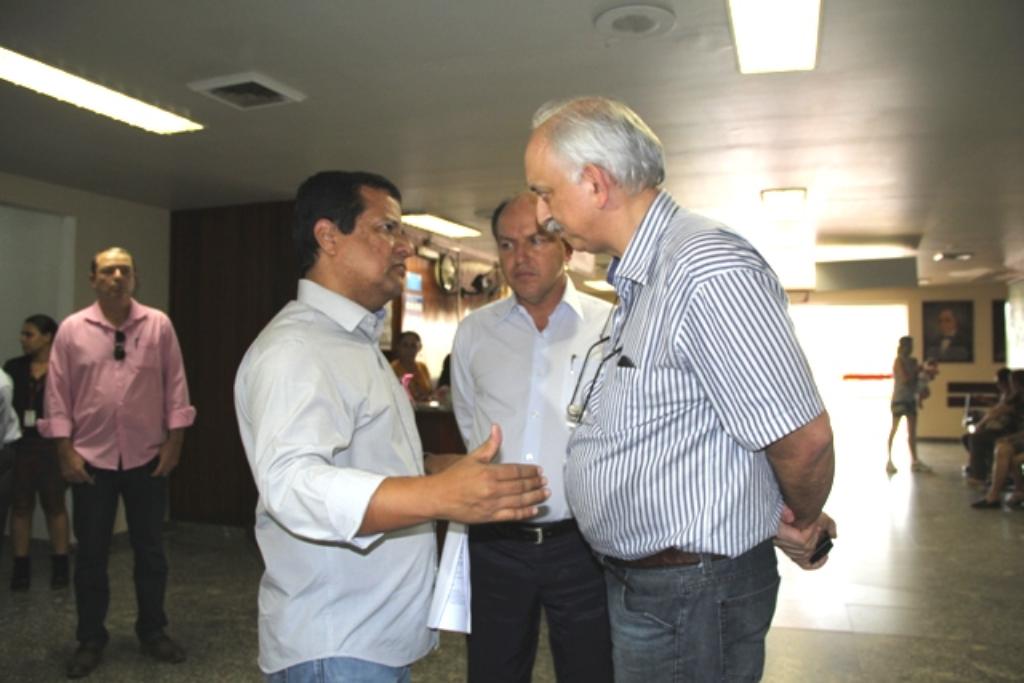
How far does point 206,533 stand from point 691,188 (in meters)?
4.83

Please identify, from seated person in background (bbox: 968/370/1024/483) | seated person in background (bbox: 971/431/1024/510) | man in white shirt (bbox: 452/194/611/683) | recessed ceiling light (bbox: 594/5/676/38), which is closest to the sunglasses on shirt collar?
man in white shirt (bbox: 452/194/611/683)

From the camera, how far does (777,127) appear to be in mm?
4641

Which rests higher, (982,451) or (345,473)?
(345,473)

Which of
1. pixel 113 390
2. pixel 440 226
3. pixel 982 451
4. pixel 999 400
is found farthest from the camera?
pixel 999 400

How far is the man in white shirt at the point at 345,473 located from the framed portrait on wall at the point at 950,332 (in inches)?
639

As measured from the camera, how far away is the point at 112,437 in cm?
369

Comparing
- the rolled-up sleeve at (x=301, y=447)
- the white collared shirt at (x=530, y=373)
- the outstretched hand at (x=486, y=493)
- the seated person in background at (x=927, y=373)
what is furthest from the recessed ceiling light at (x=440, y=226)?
the seated person in background at (x=927, y=373)

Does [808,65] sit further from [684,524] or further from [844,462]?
[844,462]

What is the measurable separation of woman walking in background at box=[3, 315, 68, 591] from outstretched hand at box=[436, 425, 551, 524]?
475cm

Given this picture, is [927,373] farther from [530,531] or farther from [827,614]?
[530,531]

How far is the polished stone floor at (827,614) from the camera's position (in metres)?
3.62

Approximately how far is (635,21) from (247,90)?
6.29 feet

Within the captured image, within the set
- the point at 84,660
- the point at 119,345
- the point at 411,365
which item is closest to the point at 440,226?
the point at 411,365

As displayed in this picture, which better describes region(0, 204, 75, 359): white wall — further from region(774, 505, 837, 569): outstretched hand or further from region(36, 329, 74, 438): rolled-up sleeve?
region(774, 505, 837, 569): outstretched hand
